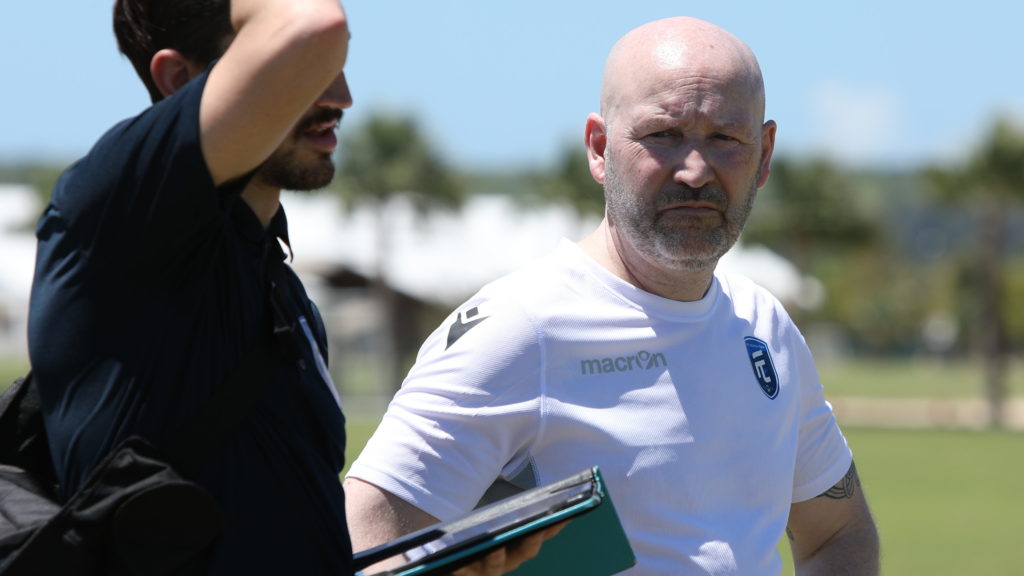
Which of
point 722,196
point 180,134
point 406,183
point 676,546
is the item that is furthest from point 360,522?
point 406,183

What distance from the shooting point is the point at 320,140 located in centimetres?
231

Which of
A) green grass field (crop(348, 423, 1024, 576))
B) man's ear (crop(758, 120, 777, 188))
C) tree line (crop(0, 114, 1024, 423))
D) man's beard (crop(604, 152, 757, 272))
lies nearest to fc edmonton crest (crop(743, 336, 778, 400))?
man's beard (crop(604, 152, 757, 272))

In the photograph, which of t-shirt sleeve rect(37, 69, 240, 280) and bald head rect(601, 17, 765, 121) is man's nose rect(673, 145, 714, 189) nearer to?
bald head rect(601, 17, 765, 121)

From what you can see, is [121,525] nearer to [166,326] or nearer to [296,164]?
[166,326]

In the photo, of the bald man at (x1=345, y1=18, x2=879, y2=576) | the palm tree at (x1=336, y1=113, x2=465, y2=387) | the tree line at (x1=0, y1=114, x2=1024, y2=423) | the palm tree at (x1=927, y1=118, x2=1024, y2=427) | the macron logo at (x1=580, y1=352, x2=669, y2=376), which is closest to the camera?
the bald man at (x1=345, y1=18, x2=879, y2=576)

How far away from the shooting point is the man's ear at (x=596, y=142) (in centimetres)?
370

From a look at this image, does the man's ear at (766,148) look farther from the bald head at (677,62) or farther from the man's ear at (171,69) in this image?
the man's ear at (171,69)

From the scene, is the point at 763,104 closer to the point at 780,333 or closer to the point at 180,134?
the point at 780,333

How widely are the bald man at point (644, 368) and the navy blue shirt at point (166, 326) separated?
0.98m

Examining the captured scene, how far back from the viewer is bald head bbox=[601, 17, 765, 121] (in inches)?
136

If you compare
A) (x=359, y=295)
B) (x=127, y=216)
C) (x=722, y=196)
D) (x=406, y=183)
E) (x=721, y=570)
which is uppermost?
(x=127, y=216)

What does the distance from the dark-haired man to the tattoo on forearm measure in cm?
175

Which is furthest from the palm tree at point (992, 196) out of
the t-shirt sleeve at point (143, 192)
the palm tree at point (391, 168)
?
the t-shirt sleeve at point (143, 192)

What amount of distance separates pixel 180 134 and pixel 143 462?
0.46 meters
